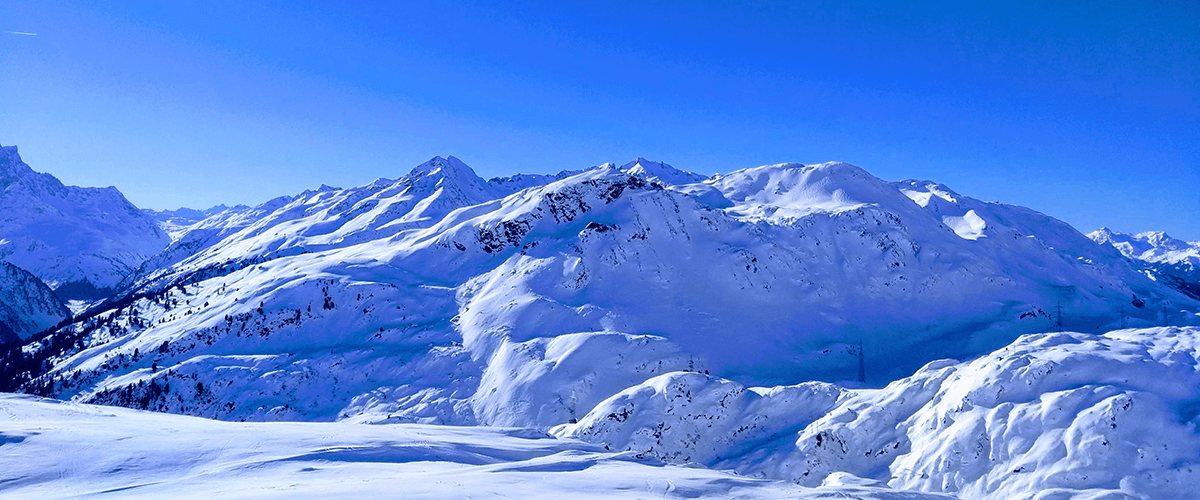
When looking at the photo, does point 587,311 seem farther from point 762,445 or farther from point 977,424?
point 977,424

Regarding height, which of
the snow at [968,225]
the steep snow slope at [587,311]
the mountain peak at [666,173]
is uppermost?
the mountain peak at [666,173]

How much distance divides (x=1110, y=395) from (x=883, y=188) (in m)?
67.4

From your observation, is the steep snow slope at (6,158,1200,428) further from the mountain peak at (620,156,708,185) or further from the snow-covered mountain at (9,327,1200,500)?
the mountain peak at (620,156,708,185)

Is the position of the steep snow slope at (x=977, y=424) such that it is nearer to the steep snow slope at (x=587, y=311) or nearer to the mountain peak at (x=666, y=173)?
the steep snow slope at (x=587, y=311)

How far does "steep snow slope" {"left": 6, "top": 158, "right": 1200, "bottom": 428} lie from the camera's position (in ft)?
193

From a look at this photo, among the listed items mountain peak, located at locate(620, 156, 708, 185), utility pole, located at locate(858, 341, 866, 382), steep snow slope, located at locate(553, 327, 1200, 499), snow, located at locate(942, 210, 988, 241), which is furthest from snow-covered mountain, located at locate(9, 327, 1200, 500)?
mountain peak, located at locate(620, 156, 708, 185)

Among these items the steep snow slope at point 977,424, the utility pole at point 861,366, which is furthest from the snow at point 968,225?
the steep snow slope at point 977,424

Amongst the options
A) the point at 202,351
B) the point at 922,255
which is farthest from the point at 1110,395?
the point at 202,351

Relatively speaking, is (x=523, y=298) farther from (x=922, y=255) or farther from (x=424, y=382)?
(x=922, y=255)

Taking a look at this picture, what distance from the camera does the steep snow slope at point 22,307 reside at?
16850 centimetres

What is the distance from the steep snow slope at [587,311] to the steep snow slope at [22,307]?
97.4 m

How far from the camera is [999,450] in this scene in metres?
33.3

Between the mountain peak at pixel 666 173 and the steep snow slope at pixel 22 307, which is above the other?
the mountain peak at pixel 666 173

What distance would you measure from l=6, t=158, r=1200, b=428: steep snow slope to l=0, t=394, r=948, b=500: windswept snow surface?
21153 mm
